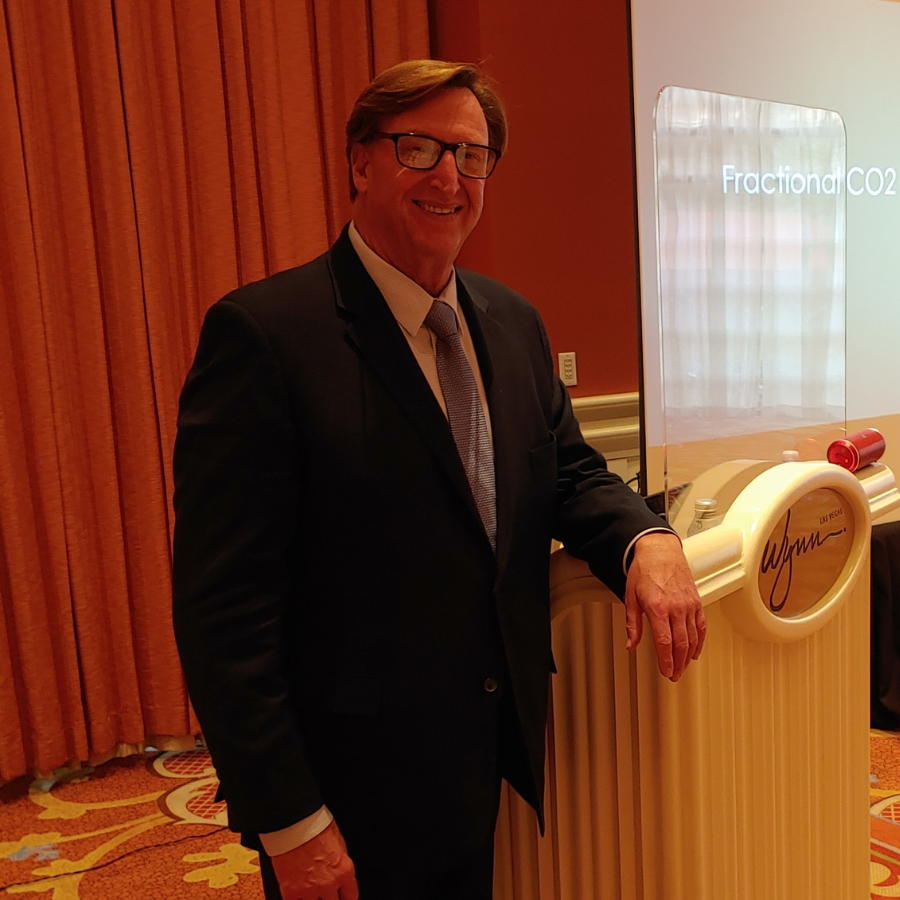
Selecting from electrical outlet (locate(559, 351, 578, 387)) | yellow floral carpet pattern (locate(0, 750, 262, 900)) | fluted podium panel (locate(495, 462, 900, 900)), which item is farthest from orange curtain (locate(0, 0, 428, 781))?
fluted podium panel (locate(495, 462, 900, 900))

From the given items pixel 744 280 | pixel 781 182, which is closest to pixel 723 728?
pixel 744 280

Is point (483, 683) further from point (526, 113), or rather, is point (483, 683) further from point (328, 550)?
point (526, 113)

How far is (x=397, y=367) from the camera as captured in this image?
1095 millimetres

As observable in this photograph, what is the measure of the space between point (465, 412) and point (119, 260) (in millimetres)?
1809

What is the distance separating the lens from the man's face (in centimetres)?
110

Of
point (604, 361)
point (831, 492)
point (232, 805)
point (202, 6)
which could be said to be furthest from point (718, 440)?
point (202, 6)

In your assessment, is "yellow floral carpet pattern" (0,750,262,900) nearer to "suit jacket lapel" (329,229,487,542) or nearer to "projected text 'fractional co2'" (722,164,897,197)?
"suit jacket lapel" (329,229,487,542)

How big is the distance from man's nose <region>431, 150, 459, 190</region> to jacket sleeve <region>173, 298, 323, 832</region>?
0.90 ft

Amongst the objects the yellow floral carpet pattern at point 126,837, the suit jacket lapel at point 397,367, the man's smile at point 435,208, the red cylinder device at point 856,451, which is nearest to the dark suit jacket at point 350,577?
the suit jacket lapel at point 397,367

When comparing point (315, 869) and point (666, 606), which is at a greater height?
point (666, 606)

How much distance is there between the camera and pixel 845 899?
146 cm

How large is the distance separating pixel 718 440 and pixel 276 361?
4.66 ft

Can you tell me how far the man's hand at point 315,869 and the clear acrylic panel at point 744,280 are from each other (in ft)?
4.05

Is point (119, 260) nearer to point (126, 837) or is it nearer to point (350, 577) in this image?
point (126, 837)
